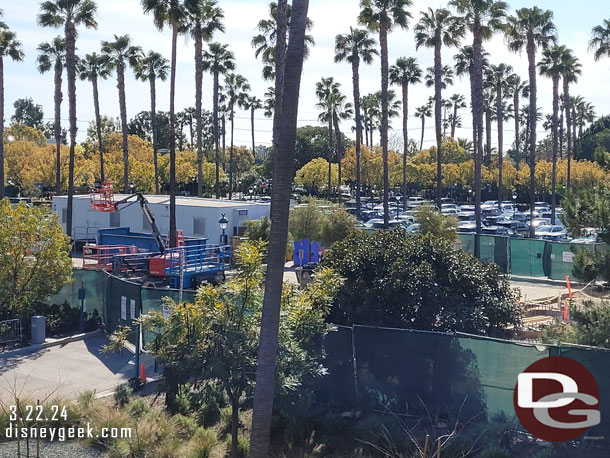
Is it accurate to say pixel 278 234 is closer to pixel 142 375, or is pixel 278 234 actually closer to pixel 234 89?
pixel 142 375

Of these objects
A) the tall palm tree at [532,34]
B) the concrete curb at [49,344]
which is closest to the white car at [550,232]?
the tall palm tree at [532,34]

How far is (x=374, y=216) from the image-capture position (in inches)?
2381

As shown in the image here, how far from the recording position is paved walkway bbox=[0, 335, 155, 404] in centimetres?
1666

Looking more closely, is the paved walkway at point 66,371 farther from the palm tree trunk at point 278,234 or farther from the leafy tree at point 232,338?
the palm tree trunk at point 278,234

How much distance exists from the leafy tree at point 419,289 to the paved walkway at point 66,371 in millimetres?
5949

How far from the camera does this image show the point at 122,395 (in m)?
15.7

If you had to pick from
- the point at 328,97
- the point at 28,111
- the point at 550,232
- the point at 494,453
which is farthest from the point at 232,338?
the point at 28,111

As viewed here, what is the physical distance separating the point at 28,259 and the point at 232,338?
465 inches

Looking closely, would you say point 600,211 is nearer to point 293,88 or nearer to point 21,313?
point 293,88

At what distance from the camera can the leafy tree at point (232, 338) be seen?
1231cm

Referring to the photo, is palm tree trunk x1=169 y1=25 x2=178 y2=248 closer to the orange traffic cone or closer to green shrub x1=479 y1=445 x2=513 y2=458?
the orange traffic cone

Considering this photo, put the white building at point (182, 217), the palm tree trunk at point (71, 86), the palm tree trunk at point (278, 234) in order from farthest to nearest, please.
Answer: the palm tree trunk at point (71, 86) → the white building at point (182, 217) → the palm tree trunk at point (278, 234)

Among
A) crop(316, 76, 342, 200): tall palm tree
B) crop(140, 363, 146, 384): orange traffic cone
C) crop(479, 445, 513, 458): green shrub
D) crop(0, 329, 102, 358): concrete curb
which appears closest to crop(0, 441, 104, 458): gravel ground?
crop(140, 363, 146, 384): orange traffic cone

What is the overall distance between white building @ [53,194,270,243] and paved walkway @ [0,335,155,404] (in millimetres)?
16365
